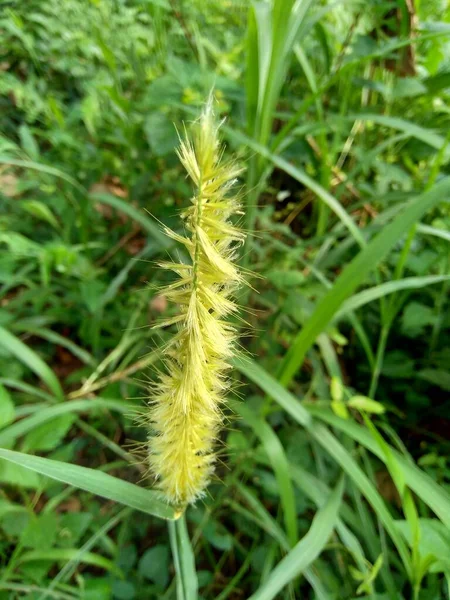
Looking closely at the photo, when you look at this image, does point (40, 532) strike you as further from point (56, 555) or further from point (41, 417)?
point (41, 417)

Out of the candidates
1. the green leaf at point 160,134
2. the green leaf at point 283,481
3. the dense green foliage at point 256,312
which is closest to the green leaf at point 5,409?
the dense green foliage at point 256,312

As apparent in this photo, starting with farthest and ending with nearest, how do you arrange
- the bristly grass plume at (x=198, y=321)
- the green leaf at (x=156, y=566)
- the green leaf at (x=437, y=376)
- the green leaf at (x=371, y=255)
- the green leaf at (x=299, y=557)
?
1. the green leaf at (x=437, y=376)
2. the green leaf at (x=156, y=566)
3. the green leaf at (x=371, y=255)
4. the green leaf at (x=299, y=557)
5. the bristly grass plume at (x=198, y=321)

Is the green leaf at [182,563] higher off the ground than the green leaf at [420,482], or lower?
lower

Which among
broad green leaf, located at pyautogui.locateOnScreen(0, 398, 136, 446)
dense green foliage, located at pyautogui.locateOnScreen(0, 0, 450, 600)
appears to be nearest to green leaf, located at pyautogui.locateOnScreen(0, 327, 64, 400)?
dense green foliage, located at pyautogui.locateOnScreen(0, 0, 450, 600)

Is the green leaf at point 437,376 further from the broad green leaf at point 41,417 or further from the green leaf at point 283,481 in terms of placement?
the broad green leaf at point 41,417

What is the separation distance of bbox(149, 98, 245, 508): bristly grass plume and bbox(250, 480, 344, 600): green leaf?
0.61ft

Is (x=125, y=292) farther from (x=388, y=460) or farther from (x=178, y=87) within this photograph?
(x=388, y=460)

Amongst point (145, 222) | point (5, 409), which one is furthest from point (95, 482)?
point (145, 222)

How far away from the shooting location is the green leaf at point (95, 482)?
0.48m

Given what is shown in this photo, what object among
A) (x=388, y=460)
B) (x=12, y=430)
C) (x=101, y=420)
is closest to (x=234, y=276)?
(x=388, y=460)

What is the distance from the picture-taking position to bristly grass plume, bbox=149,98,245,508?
13.5 inches

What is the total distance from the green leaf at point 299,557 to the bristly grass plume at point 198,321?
0.19 metres

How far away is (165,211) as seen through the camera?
4.25ft

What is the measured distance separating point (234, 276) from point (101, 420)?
883mm
